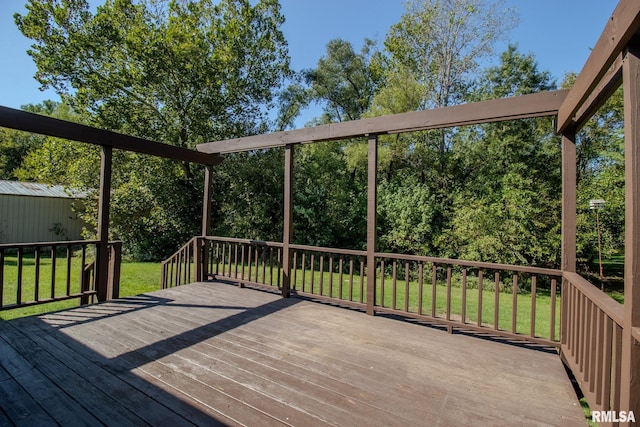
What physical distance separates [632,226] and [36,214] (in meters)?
16.6

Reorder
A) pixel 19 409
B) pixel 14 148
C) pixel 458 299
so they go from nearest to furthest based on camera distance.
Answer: pixel 19 409 → pixel 458 299 → pixel 14 148

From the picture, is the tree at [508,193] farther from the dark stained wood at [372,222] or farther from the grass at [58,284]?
the grass at [58,284]

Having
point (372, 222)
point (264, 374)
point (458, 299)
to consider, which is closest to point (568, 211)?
point (372, 222)

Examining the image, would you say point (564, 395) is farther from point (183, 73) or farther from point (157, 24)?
point (157, 24)

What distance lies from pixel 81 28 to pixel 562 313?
13.0 metres

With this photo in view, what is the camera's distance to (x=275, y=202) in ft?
34.1

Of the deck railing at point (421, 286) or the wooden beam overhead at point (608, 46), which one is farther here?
the deck railing at point (421, 286)

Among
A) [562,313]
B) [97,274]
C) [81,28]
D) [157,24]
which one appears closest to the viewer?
[562,313]

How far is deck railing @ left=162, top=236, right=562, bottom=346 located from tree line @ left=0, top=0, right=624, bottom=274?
1.48 metres

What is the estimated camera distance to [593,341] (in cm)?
211

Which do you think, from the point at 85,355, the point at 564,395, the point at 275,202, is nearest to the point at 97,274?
the point at 85,355

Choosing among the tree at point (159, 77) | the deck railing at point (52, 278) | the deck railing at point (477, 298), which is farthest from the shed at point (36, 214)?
the deck railing at point (477, 298)

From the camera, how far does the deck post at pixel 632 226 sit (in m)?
1.47

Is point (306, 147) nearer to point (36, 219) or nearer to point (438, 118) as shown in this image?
point (438, 118)
